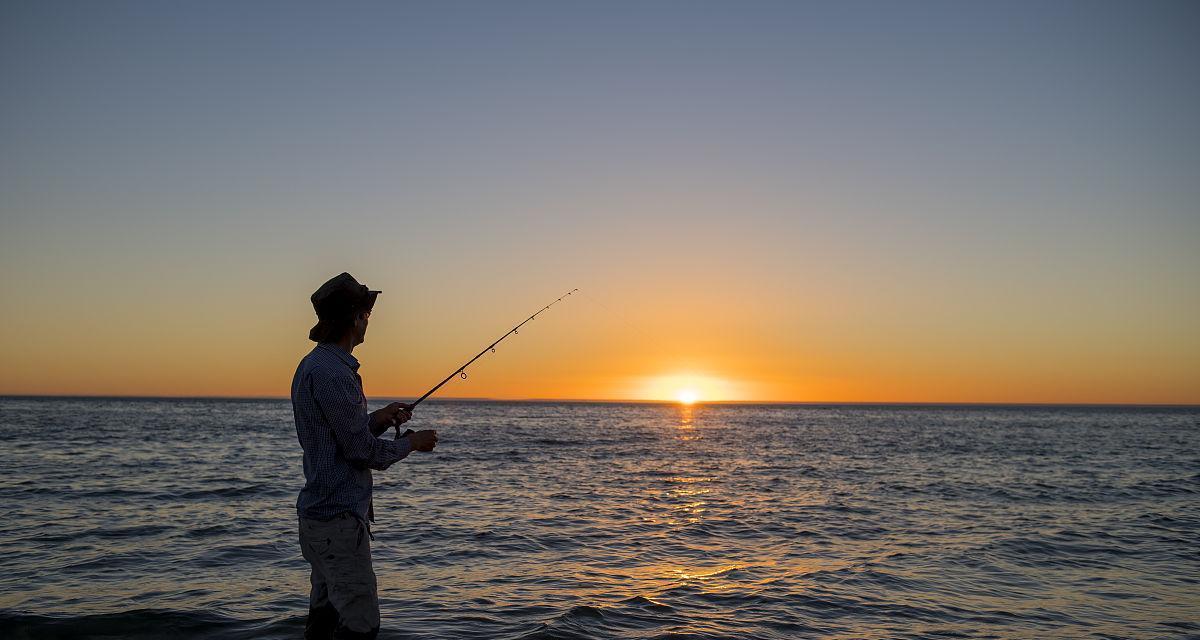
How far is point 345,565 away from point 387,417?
2.85ft

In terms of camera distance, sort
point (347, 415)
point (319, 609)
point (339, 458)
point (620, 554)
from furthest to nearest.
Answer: point (620, 554) → point (319, 609) → point (339, 458) → point (347, 415)

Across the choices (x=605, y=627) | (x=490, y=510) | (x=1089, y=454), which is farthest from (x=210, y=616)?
(x=1089, y=454)

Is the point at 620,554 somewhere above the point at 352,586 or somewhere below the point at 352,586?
below

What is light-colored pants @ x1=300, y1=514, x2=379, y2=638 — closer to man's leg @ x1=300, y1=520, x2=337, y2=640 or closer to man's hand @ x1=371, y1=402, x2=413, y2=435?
man's leg @ x1=300, y1=520, x2=337, y2=640

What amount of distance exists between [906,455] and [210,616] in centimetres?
2866

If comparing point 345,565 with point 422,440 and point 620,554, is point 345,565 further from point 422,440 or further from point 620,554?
point 620,554

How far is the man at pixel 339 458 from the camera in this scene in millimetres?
3832

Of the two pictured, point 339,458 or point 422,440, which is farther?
point 422,440

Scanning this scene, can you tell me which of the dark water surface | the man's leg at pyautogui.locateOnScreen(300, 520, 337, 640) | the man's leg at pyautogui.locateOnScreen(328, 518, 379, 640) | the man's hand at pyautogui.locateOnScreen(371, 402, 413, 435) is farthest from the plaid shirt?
the dark water surface

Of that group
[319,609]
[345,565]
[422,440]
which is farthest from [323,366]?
[319,609]

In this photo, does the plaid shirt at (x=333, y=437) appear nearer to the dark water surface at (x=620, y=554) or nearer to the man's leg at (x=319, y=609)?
the man's leg at (x=319, y=609)

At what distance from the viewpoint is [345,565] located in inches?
155

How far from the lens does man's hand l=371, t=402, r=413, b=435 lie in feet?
14.6

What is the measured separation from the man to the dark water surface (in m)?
3.19
